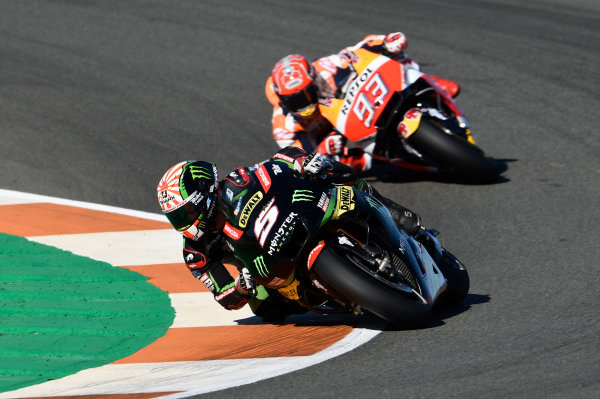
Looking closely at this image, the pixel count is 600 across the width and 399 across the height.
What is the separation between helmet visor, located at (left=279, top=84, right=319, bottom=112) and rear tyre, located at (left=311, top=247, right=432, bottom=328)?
11.5 feet

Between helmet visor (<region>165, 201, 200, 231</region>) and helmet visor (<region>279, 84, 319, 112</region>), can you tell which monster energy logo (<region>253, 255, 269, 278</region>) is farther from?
helmet visor (<region>279, 84, 319, 112</region>)

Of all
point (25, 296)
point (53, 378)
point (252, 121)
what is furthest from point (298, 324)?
point (252, 121)

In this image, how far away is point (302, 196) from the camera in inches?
222

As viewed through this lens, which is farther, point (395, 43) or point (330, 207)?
point (395, 43)

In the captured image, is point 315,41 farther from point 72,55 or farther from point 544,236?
point 544,236

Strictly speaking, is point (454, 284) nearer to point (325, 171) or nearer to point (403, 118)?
point (325, 171)

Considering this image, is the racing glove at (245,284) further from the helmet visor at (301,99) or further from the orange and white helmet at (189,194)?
the helmet visor at (301,99)

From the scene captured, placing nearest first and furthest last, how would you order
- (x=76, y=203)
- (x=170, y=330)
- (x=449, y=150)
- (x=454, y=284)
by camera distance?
(x=454, y=284) → (x=170, y=330) → (x=449, y=150) → (x=76, y=203)

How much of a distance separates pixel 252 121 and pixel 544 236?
14.7 feet

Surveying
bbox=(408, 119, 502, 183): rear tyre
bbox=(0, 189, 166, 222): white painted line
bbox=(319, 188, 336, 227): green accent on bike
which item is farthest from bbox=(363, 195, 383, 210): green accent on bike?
bbox=(0, 189, 166, 222): white painted line

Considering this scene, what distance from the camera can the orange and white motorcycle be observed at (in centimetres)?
869

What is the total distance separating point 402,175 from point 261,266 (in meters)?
4.34

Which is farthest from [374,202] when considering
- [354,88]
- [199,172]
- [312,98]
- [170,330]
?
[312,98]

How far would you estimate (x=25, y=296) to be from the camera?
22.7 feet
